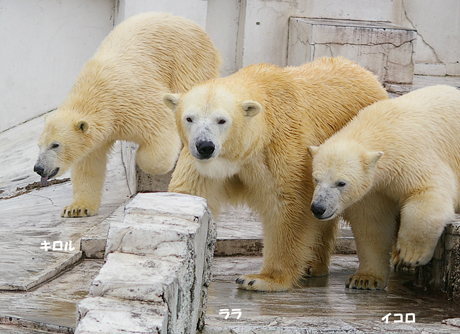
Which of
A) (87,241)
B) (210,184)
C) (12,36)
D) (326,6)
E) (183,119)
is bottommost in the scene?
(87,241)

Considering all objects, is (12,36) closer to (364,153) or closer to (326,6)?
(326,6)

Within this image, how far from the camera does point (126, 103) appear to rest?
17.8 feet

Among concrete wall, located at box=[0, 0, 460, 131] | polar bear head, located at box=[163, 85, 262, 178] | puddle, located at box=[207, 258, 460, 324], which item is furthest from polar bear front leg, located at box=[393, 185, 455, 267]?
concrete wall, located at box=[0, 0, 460, 131]

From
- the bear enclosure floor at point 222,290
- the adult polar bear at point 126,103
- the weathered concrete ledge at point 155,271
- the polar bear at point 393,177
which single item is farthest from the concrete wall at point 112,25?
the weathered concrete ledge at point 155,271

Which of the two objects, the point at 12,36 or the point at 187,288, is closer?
the point at 187,288

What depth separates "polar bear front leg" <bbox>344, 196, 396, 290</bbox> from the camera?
13.8 feet

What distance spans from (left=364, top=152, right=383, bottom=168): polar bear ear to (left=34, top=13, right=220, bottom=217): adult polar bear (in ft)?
6.90

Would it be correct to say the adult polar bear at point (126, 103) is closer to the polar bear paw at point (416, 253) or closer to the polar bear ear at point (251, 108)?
the polar bear ear at point (251, 108)

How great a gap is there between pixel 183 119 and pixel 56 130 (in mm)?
1872

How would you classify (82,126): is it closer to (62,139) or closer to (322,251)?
(62,139)

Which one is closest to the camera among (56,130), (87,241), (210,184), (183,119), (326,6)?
(183,119)

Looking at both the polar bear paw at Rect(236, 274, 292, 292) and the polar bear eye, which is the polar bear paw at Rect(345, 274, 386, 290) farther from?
the polar bear eye

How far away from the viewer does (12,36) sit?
8.34 metres

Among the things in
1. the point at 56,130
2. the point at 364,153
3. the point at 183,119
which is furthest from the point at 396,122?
the point at 56,130
